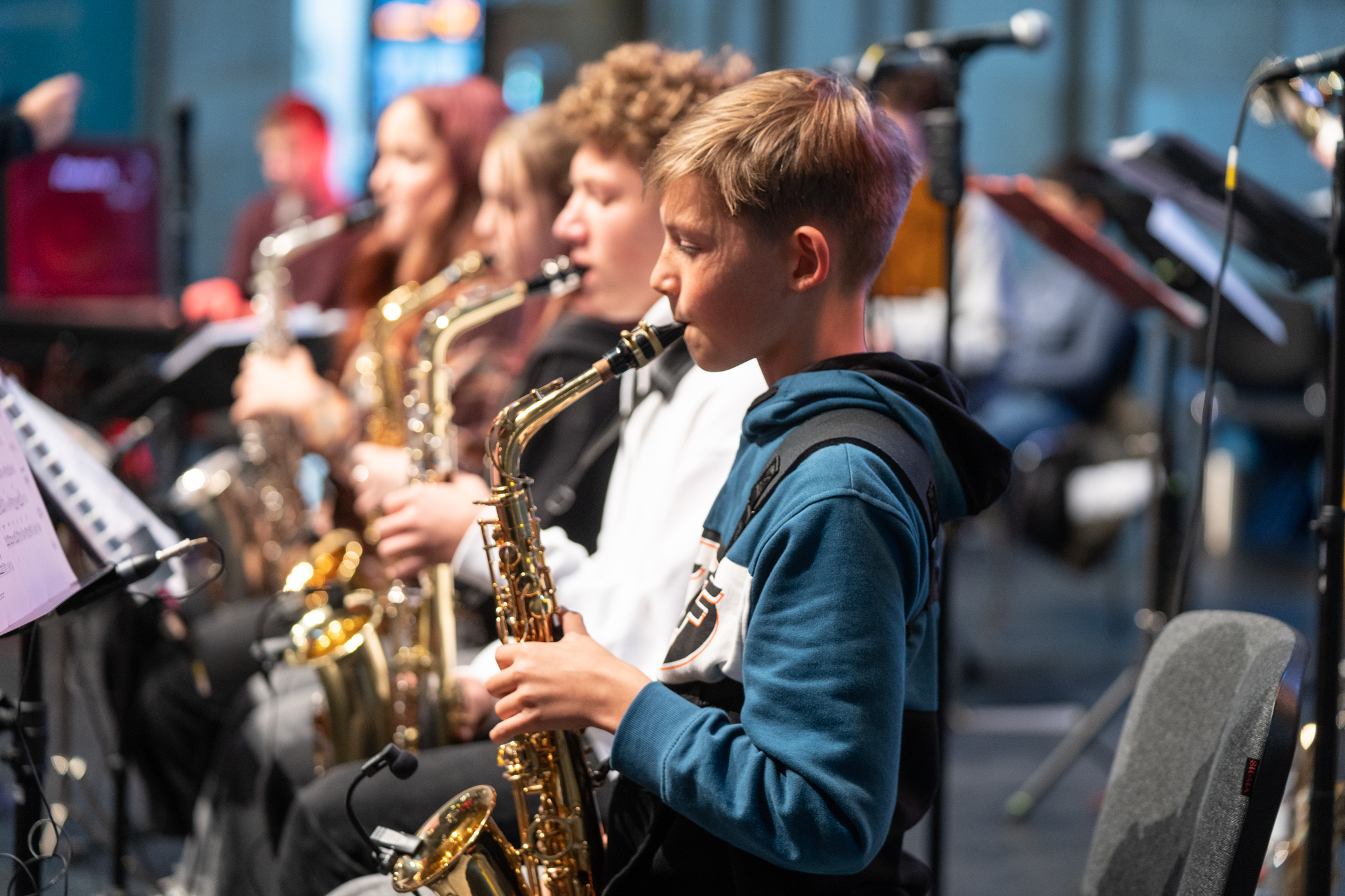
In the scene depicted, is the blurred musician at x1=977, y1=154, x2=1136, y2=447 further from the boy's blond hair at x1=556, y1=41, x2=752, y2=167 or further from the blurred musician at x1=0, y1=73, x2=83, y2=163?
the blurred musician at x1=0, y1=73, x2=83, y2=163

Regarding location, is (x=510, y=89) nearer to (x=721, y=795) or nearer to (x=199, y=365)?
(x=199, y=365)

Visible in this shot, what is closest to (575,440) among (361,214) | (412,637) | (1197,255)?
(412,637)

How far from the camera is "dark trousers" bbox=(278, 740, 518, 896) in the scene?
1.69m

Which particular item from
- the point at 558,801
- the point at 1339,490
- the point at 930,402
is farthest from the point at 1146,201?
the point at 558,801

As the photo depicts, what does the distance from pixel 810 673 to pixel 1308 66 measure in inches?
44.0

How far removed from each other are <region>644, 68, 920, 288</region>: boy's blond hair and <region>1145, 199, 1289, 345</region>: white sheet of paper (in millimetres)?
1424

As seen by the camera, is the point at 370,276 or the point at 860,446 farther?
the point at 370,276

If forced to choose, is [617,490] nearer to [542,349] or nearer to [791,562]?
[542,349]

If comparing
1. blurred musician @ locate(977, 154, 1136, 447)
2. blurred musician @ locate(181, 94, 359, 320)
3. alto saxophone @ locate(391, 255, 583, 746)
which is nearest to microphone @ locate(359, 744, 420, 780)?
alto saxophone @ locate(391, 255, 583, 746)

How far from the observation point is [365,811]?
1690 millimetres

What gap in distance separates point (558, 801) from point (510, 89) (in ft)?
21.9

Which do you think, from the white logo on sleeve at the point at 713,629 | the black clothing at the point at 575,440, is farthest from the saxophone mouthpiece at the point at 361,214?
the white logo on sleeve at the point at 713,629

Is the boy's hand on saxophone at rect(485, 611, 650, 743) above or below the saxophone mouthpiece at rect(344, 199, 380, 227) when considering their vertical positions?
below

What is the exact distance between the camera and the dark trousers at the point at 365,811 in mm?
1689
